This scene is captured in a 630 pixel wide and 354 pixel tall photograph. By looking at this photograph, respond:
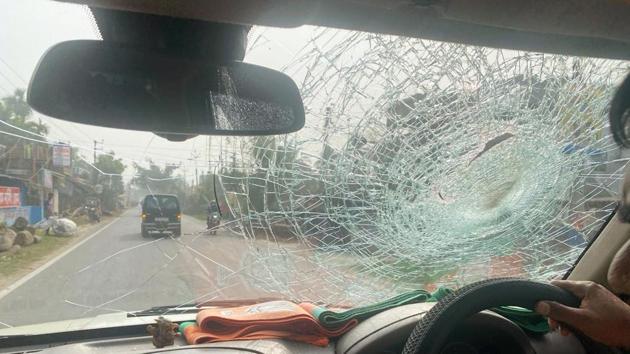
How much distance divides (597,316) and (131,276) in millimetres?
2282

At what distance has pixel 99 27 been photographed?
1.75m

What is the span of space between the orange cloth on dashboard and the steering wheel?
0.90 m

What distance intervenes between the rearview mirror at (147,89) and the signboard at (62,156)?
0.90m

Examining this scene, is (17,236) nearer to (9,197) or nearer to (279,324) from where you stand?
(9,197)

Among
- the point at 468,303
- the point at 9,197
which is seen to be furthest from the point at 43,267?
the point at 468,303

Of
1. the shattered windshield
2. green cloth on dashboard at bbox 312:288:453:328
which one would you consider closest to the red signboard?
the shattered windshield

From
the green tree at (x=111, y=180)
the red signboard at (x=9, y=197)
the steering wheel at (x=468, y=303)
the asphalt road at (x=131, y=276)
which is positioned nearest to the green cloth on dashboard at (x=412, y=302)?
the steering wheel at (x=468, y=303)

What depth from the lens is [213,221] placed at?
10.1 feet

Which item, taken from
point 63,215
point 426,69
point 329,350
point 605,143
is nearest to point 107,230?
point 63,215

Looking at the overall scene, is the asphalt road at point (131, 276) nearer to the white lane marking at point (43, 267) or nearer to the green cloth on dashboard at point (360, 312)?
the white lane marking at point (43, 267)

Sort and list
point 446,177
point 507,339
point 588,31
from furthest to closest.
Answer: point 446,177
point 507,339
point 588,31

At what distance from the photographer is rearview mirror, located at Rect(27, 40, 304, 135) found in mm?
1754

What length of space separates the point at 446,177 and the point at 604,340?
1450mm

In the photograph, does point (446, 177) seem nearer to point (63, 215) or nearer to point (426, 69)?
point (426, 69)
